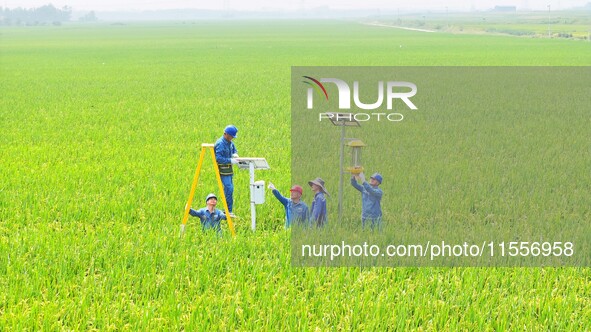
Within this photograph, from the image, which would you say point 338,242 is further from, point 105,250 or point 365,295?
point 105,250

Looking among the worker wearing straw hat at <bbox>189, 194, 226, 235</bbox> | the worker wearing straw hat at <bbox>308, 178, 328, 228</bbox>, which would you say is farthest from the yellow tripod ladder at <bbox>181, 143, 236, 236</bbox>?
the worker wearing straw hat at <bbox>308, 178, 328, 228</bbox>

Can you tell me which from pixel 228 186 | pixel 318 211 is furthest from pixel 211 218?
pixel 318 211

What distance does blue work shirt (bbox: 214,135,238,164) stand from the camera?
20.6 feet

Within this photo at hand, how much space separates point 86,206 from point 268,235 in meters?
2.62

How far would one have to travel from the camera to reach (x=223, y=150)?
6289mm

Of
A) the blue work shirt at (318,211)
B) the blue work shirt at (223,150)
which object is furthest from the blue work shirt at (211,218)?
the blue work shirt at (318,211)

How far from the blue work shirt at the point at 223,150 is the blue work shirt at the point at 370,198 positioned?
3.82ft

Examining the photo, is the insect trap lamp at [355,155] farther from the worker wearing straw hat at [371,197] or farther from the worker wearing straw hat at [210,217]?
the worker wearing straw hat at [210,217]

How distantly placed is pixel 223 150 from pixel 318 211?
1.03 m

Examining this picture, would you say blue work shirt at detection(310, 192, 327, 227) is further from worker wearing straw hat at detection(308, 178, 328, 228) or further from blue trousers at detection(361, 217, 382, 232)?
blue trousers at detection(361, 217, 382, 232)

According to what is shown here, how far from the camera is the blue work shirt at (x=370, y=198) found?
19.7 ft

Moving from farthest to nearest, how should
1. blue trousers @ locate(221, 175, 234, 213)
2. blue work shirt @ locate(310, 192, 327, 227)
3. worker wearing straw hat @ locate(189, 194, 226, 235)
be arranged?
worker wearing straw hat @ locate(189, 194, 226, 235) < blue trousers @ locate(221, 175, 234, 213) < blue work shirt @ locate(310, 192, 327, 227)

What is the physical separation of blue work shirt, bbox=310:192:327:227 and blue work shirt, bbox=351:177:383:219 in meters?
0.36

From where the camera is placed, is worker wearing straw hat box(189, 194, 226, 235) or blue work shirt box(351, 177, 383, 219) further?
worker wearing straw hat box(189, 194, 226, 235)
